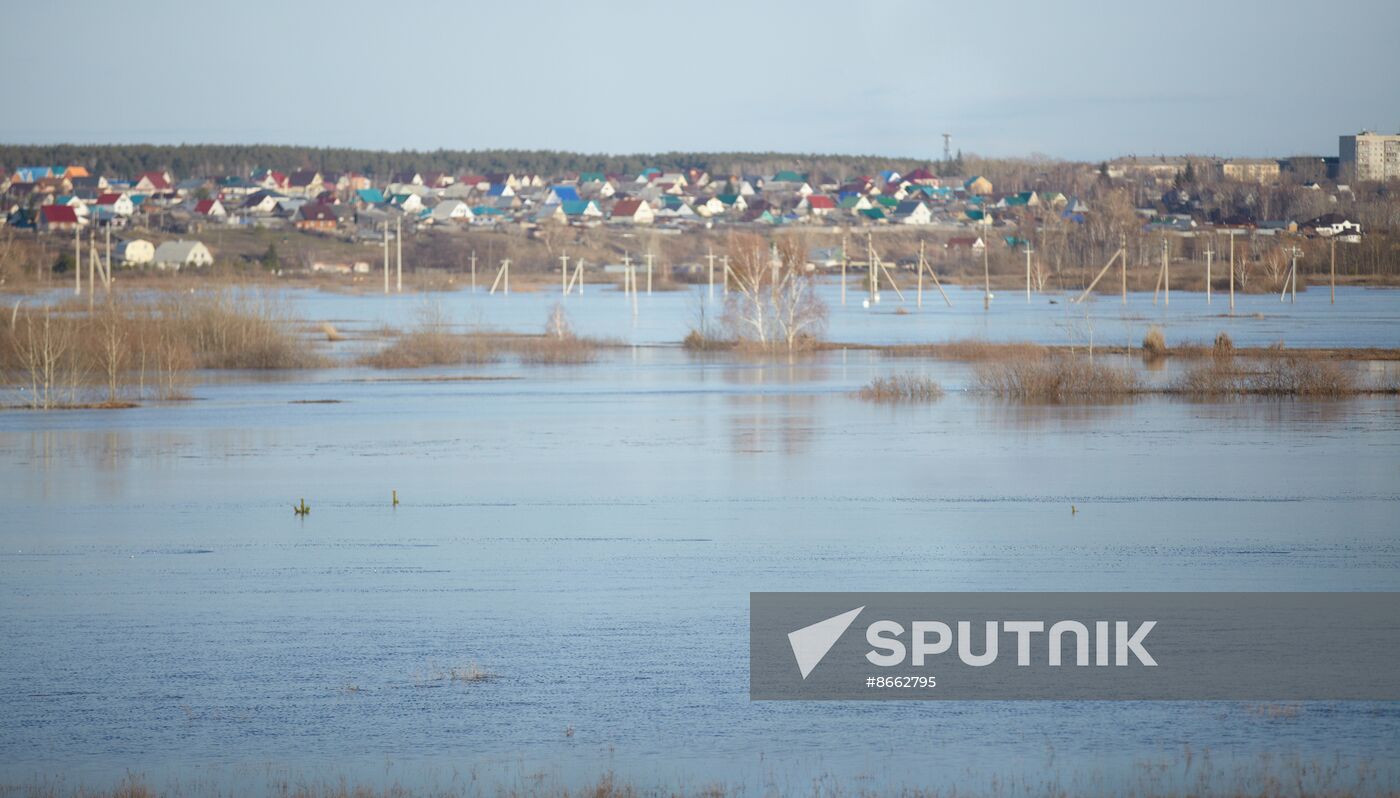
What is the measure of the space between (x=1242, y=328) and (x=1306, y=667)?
45.7m

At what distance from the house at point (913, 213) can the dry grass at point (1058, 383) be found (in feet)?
362

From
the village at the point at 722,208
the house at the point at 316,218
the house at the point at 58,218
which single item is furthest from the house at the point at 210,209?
the house at the point at 58,218

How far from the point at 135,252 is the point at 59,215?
2065cm

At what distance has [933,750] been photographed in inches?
353

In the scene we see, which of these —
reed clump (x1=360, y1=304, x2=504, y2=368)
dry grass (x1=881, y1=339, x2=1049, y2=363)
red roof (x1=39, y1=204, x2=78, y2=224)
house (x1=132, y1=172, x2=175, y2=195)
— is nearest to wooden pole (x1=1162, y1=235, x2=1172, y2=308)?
dry grass (x1=881, y1=339, x2=1049, y2=363)

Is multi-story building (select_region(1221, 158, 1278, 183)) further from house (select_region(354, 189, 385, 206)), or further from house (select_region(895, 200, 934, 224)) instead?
house (select_region(354, 189, 385, 206))

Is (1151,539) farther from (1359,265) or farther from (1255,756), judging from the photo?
(1359,265)

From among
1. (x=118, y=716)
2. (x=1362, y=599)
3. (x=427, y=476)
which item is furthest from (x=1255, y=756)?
(x=427, y=476)

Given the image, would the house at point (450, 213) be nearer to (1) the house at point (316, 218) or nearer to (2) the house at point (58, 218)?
(1) the house at point (316, 218)

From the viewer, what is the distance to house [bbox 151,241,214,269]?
295 feet

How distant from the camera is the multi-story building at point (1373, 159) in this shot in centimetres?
9987

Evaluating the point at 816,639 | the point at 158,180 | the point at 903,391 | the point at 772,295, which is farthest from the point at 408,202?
the point at 816,639

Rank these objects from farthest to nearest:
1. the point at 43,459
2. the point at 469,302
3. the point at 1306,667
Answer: the point at 469,302 < the point at 43,459 < the point at 1306,667

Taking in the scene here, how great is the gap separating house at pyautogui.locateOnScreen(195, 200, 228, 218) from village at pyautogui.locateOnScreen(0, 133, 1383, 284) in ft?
0.88
